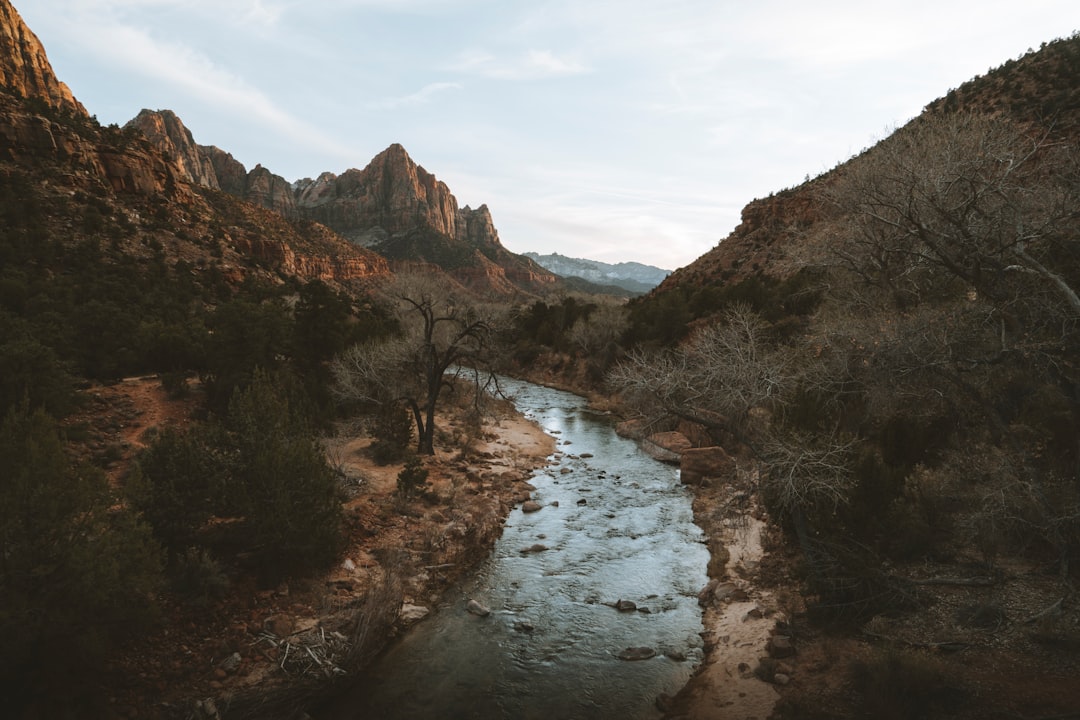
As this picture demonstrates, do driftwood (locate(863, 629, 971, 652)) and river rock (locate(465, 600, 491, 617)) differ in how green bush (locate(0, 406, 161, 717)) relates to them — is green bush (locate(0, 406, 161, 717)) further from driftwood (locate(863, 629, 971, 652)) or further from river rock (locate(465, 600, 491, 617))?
driftwood (locate(863, 629, 971, 652))

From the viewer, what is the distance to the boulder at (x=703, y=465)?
18.7 meters

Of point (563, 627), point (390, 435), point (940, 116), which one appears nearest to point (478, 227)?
point (940, 116)

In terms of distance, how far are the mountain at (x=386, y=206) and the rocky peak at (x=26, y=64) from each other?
5409 centimetres

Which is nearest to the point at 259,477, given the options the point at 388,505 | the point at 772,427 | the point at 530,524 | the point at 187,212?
the point at 388,505

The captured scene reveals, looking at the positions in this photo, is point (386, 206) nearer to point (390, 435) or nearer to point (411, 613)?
point (390, 435)

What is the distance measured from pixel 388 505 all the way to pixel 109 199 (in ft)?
106

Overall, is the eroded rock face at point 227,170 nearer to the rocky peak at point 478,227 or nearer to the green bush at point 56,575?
the rocky peak at point 478,227

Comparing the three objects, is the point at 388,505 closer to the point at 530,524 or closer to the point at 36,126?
the point at 530,524

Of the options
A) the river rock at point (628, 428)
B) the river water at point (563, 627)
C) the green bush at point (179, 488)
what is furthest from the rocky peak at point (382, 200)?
the green bush at point (179, 488)

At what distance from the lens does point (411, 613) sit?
32.3 feet

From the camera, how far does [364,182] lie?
6191 inches

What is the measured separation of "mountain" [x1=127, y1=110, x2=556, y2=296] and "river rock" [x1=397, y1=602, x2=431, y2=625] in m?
90.9

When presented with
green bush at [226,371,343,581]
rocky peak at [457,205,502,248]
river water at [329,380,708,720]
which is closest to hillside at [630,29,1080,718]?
river water at [329,380,708,720]

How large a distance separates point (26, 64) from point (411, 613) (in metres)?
58.2
